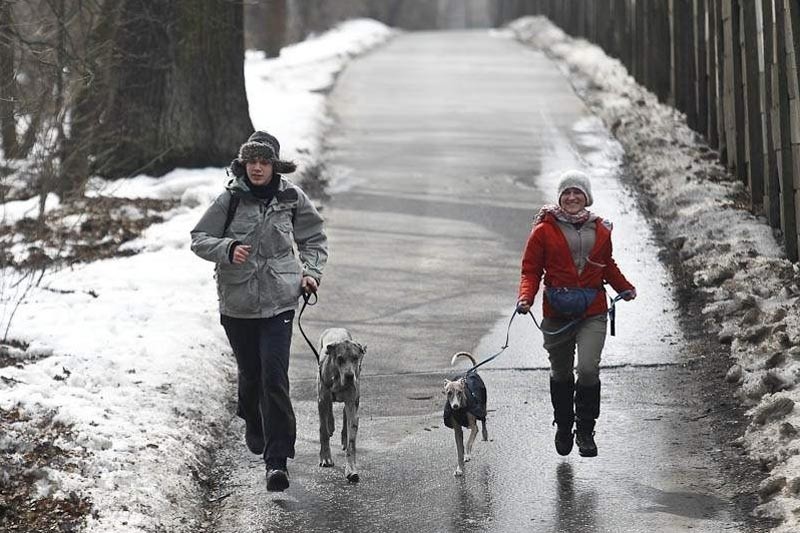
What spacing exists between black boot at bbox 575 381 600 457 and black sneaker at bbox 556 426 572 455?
53mm

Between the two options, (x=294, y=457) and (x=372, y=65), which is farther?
(x=372, y=65)

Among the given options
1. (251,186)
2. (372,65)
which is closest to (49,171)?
(251,186)

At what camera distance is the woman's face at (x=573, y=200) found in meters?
8.31

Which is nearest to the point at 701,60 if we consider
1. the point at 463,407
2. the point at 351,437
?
the point at 463,407

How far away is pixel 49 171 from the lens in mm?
13578

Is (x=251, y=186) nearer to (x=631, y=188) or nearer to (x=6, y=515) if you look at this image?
(x=6, y=515)

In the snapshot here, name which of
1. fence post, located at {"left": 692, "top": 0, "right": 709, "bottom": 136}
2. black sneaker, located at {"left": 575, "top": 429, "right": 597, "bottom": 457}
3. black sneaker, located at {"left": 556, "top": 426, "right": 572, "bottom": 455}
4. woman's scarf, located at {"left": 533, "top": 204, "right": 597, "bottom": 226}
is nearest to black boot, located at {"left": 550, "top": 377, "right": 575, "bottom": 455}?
black sneaker, located at {"left": 556, "top": 426, "right": 572, "bottom": 455}

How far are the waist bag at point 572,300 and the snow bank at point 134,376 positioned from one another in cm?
225

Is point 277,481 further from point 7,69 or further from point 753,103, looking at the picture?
point 753,103

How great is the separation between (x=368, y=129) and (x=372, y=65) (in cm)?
1156

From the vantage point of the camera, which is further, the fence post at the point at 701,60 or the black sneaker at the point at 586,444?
the fence post at the point at 701,60

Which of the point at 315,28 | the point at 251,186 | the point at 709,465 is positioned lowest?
the point at 315,28

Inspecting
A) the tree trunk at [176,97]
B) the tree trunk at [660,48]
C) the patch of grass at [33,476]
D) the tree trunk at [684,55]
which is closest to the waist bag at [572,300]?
the patch of grass at [33,476]

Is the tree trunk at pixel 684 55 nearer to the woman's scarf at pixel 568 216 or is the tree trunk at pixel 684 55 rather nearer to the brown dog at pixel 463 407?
the woman's scarf at pixel 568 216
